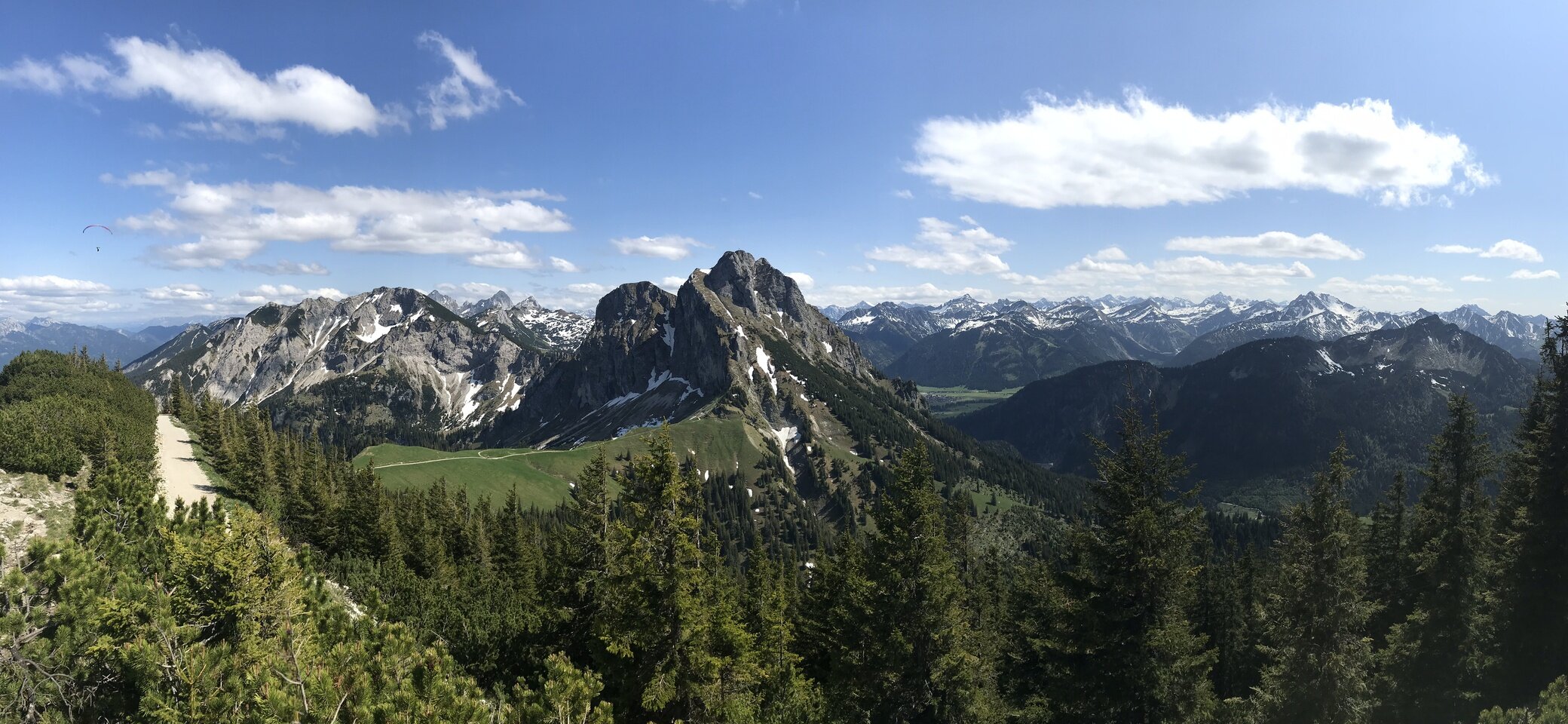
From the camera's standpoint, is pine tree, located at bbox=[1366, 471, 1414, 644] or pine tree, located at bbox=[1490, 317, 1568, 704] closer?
pine tree, located at bbox=[1490, 317, 1568, 704]

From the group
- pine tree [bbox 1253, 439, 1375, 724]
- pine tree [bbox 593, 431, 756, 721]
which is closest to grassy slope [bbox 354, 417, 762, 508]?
pine tree [bbox 593, 431, 756, 721]

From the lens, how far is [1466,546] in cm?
3033

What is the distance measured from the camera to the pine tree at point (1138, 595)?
70.7ft

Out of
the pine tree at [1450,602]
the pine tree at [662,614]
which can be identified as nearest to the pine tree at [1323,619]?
the pine tree at [1450,602]

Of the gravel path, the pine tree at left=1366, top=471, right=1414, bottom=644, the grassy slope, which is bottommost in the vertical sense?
the grassy slope

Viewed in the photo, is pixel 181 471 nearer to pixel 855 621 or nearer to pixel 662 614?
pixel 662 614

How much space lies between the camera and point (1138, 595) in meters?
22.2

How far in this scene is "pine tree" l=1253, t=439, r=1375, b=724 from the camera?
2273cm

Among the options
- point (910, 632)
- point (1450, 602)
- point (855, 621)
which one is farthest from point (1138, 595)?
point (1450, 602)

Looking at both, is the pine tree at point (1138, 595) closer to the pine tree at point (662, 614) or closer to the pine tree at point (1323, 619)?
the pine tree at point (1323, 619)

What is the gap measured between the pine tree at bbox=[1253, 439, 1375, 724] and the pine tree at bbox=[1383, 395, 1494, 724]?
9.02m

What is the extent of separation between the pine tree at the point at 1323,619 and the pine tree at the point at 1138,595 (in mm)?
3952

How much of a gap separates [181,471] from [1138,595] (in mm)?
87889

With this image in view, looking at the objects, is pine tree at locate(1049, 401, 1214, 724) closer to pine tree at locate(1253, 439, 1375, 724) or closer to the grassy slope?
pine tree at locate(1253, 439, 1375, 724)
